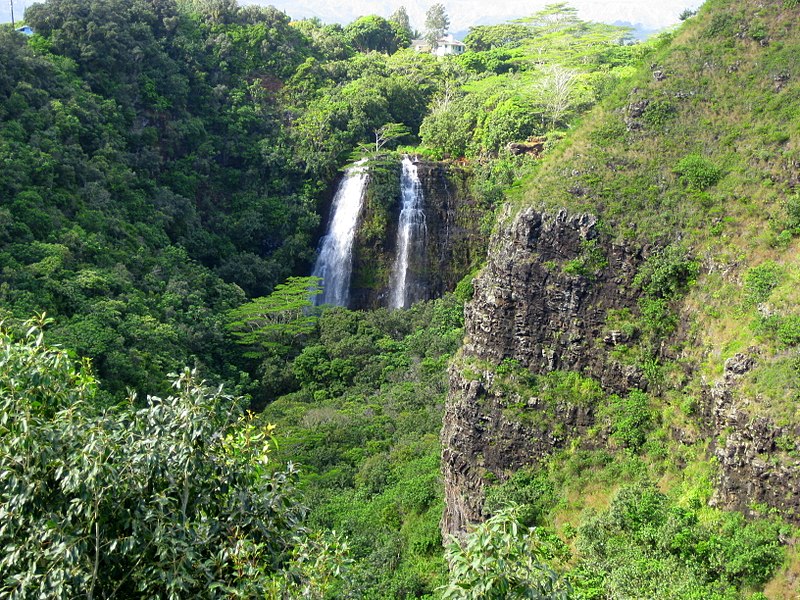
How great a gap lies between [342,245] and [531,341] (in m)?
20.4

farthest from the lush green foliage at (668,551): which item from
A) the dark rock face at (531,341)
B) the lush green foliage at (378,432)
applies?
the lush green foliage at (378,432)

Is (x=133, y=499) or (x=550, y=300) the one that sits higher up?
(x=133, y=499)

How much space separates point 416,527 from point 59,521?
1580cm

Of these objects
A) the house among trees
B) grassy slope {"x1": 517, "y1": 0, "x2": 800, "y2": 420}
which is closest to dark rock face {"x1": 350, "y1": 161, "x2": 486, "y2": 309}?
grassy slope {"x1": 517, "y1": 0, "x2": 800, "y2": 420}

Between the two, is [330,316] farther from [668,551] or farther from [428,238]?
[668,551]

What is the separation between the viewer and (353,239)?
37688mm

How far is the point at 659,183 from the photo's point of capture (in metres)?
19.0

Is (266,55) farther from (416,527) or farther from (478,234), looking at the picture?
(416,527)

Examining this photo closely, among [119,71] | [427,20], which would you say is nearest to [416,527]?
[119,71]

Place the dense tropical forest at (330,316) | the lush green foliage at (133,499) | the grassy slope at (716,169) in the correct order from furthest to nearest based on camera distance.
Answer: the grassy slope at (716,169)
the dense tropical forest at (330,316)
the lush green foliage at (133,499)

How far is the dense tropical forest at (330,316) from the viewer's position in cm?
632

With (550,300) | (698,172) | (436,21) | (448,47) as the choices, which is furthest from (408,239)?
(436,21)

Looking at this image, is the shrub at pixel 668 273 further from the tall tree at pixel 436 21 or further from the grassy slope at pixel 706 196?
the tall tree at pixel 436 21

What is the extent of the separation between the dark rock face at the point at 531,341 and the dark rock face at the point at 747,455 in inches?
102
